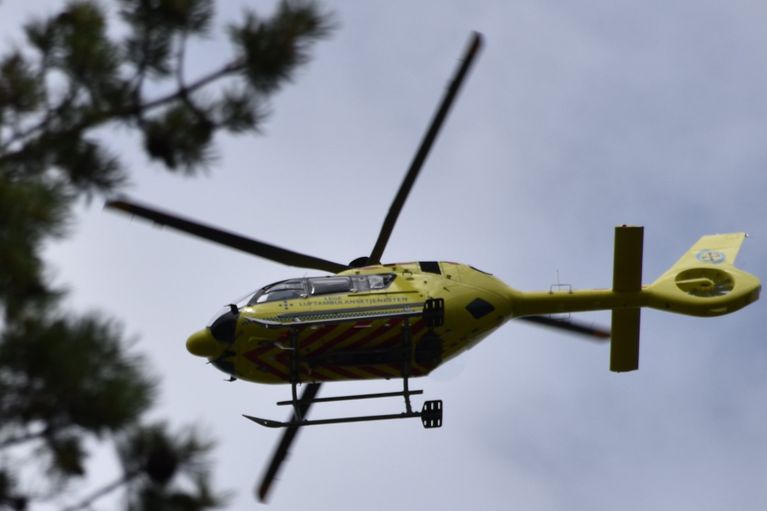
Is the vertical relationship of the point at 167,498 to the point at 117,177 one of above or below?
below

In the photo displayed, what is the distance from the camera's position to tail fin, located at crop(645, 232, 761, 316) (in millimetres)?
17234

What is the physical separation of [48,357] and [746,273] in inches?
572

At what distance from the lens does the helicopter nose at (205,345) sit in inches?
610

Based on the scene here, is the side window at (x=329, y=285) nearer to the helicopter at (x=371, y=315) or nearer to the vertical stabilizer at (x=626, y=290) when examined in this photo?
the helicopter at (x=371, y=315)

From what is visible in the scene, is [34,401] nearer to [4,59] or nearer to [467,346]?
[4,59]

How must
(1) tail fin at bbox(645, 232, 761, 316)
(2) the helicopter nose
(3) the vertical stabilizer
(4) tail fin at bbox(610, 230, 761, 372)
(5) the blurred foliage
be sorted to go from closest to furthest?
(5) the blurred foliage, (2) the helicopter nose, (3) the vertical stabilizer, (4) tail fin at bbox(610, 230, 761, 372), (1) tail fin at bbox(645, 232, 761, 316)

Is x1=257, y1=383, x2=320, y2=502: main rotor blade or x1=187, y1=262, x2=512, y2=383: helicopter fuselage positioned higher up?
x1=187, y1=262, x2=512, y2=383: helicopter fuselage

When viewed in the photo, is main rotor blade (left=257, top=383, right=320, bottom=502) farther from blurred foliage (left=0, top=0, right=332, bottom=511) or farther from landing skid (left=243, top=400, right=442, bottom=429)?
blurred foliage (left=0, top=0, right=332, bottom=511)

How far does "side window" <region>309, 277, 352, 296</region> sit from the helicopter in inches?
0.5

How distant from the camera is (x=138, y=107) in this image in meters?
6.77

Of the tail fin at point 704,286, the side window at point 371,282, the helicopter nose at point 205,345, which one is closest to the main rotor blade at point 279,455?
the helicopter nose at point 205,345

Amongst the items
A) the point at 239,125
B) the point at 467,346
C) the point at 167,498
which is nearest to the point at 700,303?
the point at 467,346

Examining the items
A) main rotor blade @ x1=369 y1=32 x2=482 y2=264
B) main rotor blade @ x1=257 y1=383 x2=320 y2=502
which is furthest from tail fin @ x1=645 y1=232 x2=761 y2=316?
main rotor blade @ x1=257 y1=383 x2=320 y2=502

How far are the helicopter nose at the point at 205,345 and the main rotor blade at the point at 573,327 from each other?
480 centimetres
